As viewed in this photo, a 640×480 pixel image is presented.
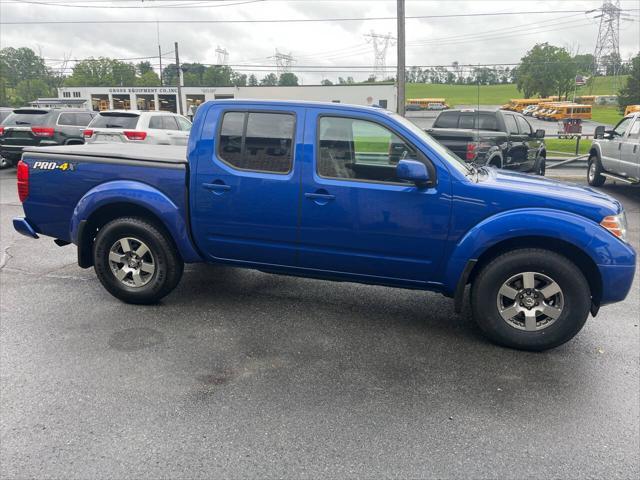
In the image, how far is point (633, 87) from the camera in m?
50.4

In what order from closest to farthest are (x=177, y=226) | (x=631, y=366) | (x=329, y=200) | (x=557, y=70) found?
(x=631, y=366)
(x=329, y=200)
(x=177, y=226)
(x=557, y=70)

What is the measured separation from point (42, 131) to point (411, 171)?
13.5 meters

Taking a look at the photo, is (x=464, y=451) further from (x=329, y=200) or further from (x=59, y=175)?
(x=59, y=175)

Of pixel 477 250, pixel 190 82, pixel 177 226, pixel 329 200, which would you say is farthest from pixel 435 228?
pixel 190 82

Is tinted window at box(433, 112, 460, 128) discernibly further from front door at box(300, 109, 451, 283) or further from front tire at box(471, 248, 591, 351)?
front tire at box(471, 248, 591, 351)

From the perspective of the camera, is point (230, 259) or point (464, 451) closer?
point (464, 451)

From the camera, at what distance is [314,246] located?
13.8 feet

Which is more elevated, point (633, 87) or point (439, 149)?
point (633, 87)

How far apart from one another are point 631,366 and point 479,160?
725 centimetres

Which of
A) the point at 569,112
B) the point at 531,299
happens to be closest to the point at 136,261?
the point at 531,299

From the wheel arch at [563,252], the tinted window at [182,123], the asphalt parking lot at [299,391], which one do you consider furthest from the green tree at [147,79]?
the wheel arch at [563,252]

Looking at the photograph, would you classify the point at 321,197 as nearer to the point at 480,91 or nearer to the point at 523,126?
Result: the point at 523,126

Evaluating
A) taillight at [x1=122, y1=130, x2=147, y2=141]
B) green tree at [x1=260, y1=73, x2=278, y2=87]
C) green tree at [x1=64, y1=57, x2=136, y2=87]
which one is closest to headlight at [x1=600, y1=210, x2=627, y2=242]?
taillight at [x1=122, y1=130, x2=147, y2=141]

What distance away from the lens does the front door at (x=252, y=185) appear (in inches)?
164
